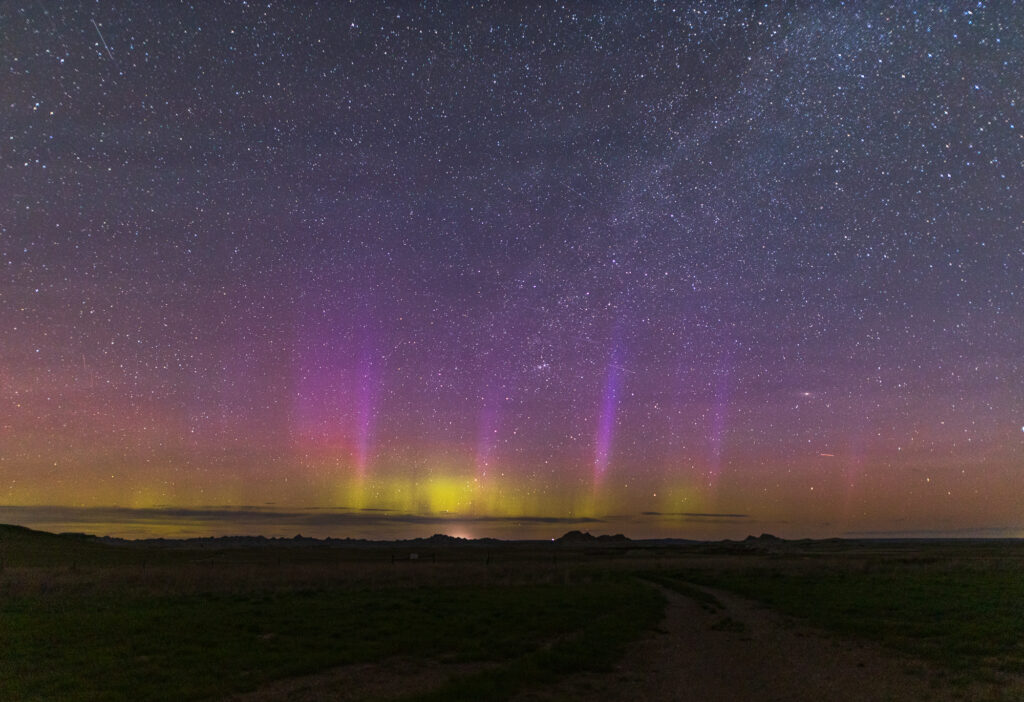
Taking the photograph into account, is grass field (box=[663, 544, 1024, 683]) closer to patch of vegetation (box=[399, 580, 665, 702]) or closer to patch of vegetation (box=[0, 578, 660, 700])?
patch of vegetation (box=[399, 580, 665, 702])

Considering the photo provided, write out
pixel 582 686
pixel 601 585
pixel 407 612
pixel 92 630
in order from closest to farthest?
pixel 582 686 < pixel 92 630 < pixel 407 612 < pixel 601 585

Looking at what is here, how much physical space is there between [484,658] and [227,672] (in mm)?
5314

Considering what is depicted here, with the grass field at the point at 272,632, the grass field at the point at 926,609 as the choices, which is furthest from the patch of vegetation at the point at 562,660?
the grass field at the point at 926,609

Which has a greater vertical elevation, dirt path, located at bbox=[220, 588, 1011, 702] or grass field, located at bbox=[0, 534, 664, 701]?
dirt path, located at bbox=[220, 588, 1011, 702]

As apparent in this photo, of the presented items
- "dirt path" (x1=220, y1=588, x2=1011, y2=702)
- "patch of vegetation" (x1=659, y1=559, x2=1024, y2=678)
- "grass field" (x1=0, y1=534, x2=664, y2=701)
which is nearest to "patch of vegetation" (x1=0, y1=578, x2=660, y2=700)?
"grass field" (x1=0, y1=534, x2=664, y2=701)

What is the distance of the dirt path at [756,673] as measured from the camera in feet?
38.0

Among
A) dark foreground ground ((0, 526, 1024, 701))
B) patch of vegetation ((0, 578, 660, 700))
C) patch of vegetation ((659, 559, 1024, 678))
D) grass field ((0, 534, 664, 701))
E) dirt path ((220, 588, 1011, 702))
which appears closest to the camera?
dirt path ((220, 588, 1011, 702))

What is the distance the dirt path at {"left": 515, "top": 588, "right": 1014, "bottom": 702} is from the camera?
1159 cm

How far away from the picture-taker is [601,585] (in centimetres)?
3562

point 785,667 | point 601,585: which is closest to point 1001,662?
point 785,667

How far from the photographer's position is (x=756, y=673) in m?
13.6

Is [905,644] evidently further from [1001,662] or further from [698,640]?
[698,640]

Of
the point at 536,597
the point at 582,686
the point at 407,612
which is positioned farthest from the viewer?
the point at 536,597

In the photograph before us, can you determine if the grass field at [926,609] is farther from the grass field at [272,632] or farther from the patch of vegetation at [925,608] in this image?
the grass field at [272,632]
